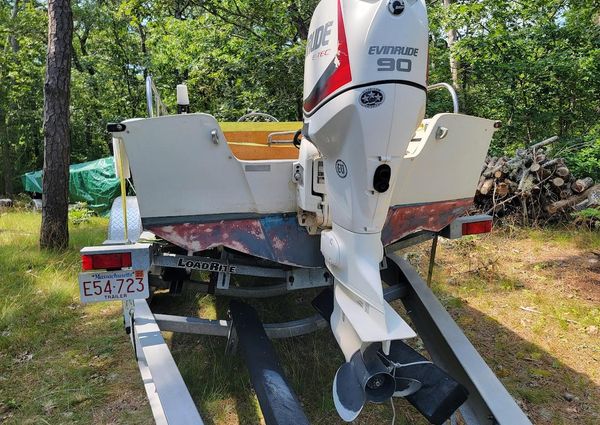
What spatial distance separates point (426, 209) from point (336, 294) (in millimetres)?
1002

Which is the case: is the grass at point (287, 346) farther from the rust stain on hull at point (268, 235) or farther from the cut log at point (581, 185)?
the cut log at point (581, 185)

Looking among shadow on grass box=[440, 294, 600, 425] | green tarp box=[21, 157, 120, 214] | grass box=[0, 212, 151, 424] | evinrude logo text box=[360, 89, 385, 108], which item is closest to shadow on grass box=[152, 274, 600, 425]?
shadow on grass box=[440, 294, 600, 425]

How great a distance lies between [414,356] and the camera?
2.01 meters

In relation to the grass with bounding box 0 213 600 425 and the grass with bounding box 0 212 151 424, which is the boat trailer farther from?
the grass with bounding box 0 212 151 424

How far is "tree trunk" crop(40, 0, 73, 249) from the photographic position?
16.9 ft

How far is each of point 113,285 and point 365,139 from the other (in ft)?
4.81

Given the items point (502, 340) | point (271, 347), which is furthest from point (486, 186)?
point (271, 347)

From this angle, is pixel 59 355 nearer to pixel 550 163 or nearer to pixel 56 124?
pixel 56 124

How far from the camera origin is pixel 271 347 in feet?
7.57

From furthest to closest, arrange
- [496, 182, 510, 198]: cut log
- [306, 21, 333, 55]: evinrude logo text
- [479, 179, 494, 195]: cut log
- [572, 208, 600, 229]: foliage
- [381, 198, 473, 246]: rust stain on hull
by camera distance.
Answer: [479, 179, 494, 195]: cut log, [496, 182, 510, 198]: cut log, [572, 208, 600, 229]: foliage, [381, 198, 473, 246]: rust stain on hull, [306, 21, 333, 55]: evinrude logo text

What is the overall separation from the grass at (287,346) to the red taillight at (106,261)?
913 millimetres

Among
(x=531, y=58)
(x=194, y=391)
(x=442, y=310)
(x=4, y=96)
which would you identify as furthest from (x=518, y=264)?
(x=4, y=96)

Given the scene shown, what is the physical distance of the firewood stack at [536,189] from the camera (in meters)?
5.82

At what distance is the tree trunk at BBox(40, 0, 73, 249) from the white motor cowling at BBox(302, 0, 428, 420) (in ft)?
14.7
